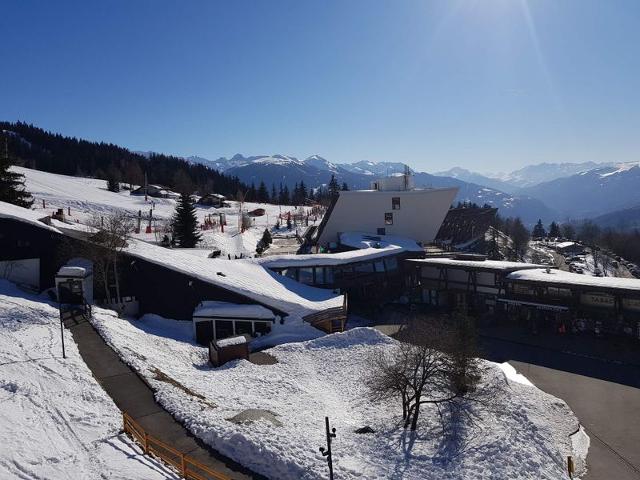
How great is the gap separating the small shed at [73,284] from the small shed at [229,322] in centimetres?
763

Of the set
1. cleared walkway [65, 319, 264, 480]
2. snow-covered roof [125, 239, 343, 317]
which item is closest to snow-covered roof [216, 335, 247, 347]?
snow-covered roof [125, 239, 343, 317]

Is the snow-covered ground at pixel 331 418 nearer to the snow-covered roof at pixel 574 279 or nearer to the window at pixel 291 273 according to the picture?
the snow-covered roof at pixel 574 279

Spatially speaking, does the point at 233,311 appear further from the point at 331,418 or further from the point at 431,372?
the point at 431,372

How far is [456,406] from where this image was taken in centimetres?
1828

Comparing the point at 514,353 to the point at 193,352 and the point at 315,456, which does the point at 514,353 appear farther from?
the point at 193,352

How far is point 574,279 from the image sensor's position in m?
28.7

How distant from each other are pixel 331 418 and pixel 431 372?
459 centimetres

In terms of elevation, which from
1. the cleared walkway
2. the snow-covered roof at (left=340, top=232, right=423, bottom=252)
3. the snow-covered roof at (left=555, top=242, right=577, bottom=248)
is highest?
the snow-covered roof at (left=340, top=232, right=423, bottom=252)

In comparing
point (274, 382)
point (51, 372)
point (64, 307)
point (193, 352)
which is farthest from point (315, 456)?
point (64, 307)

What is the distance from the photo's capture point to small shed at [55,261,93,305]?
2758cm

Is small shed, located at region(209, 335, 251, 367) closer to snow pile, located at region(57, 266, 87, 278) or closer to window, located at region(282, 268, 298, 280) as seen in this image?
snow pile, located at region(57, 266, 87, 278)

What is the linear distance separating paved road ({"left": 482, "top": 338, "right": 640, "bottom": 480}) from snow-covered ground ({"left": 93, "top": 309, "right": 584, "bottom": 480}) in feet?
3.39

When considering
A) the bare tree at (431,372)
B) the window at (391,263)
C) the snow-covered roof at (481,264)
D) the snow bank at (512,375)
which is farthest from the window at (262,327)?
the snow-covered roof at (481,264)

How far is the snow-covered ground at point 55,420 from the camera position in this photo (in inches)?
450
